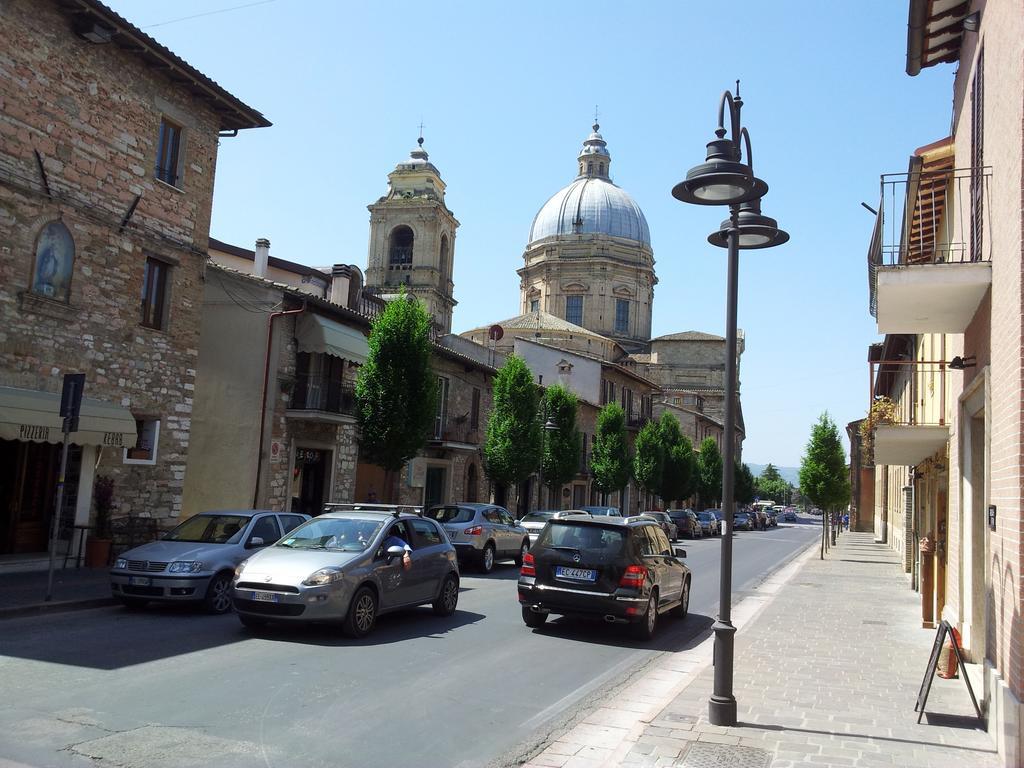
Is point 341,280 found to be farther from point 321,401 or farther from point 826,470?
point 826,470

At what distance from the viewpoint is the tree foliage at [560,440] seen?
115 feet

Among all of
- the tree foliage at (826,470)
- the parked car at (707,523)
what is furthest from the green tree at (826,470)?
the parked car at (707,523)

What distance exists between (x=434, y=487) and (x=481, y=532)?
11.6 metres

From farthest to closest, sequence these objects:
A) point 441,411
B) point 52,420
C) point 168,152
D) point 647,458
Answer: point 647,458
point 441,411
point 168,152
point 52,420

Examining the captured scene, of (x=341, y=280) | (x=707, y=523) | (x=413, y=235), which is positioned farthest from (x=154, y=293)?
(x=413, y=235)

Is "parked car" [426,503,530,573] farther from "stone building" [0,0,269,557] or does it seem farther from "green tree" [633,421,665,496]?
"green tree" [633,421,665,496]

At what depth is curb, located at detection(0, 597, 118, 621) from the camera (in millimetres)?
10523

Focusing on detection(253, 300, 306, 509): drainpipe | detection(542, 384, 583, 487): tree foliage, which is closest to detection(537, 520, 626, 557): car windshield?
detection(253, 300, 306, 509): drainpipe

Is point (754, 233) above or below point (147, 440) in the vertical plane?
above

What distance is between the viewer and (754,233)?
7898 mm

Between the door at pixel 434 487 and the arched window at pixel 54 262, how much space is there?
16.2 meters

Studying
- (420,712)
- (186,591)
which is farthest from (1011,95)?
(186,591)

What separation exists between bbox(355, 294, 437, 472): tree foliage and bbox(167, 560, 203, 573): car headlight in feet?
34.6

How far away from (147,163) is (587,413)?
31048 millimetres
